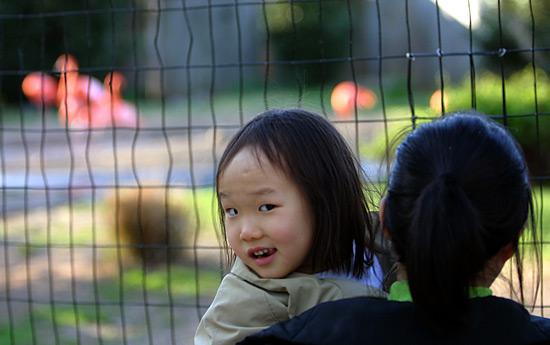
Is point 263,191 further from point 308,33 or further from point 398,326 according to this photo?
point 308,33

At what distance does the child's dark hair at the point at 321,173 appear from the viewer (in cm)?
130

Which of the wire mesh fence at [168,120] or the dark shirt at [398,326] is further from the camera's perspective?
the wire mesh fence at [168,120]

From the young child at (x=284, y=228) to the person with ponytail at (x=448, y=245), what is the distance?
7.0 inches

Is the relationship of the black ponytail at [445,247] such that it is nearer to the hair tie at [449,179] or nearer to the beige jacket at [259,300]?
the hair tie at [449,179]

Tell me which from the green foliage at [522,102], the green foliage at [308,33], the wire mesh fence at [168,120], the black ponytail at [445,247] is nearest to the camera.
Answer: the black ponytail at [445,247]

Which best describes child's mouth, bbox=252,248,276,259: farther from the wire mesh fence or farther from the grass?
the grass

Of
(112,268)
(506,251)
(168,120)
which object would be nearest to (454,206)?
(506,251)

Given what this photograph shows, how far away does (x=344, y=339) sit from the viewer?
A: 0.99 m

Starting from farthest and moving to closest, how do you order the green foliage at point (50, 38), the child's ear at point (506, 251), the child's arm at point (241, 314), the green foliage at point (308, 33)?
the green foliage at point (308, 33) < the green foliage at point (50, 38) < the child's arm at point (241, 314) < the child's ear at point (506, 251)

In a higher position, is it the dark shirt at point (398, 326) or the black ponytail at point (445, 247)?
the black ponytail at point (445, 247)

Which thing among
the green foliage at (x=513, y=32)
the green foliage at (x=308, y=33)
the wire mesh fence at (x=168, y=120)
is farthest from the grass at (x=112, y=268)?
the green foliage at (x=308, y=33)

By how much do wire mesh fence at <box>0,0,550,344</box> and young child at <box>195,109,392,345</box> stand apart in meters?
0.14

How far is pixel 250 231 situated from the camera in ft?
4.14

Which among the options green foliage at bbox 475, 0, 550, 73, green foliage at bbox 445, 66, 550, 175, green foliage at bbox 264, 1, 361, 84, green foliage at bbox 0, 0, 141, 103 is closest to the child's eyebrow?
green foliage at bbox 445, 66, 550, 175
